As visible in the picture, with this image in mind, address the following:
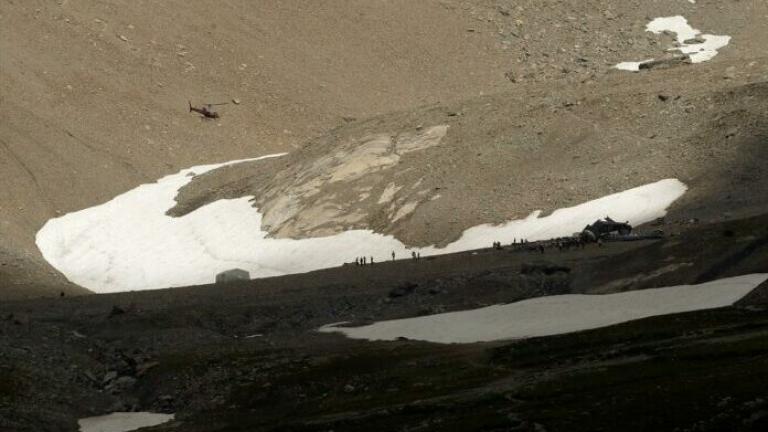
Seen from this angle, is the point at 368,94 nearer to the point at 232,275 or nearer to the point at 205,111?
the point at 205,111

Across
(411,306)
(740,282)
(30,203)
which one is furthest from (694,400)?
(30,203)

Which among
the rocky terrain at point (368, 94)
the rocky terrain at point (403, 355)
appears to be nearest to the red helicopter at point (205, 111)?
the rocky terrain at point (368, 94)

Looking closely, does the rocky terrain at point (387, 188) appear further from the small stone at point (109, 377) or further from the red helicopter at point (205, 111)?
the red helicopter at point (205, 111)

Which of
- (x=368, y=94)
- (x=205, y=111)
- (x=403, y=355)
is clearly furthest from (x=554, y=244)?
(x=368, y=94)

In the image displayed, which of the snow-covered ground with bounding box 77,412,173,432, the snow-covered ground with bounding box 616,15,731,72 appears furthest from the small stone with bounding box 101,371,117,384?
the snow-covered ground with bounding box 616,15,731,72

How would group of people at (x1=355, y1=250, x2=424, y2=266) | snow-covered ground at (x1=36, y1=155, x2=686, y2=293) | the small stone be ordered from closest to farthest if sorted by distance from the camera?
1. the small stone
2. group of people at (x1=355, y1=250, x2=424, y2=266)
3. snow-covered ground at (x1=36, y1=155, x2=686, y2=293)

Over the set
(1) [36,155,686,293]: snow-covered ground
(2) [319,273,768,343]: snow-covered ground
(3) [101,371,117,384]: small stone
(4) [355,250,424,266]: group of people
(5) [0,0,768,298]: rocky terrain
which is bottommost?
(3) [101,371,117,384]: small stone

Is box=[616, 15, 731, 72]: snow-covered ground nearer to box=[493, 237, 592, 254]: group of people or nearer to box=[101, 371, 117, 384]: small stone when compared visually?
box=[493, 237, 592, 254]: group of people
